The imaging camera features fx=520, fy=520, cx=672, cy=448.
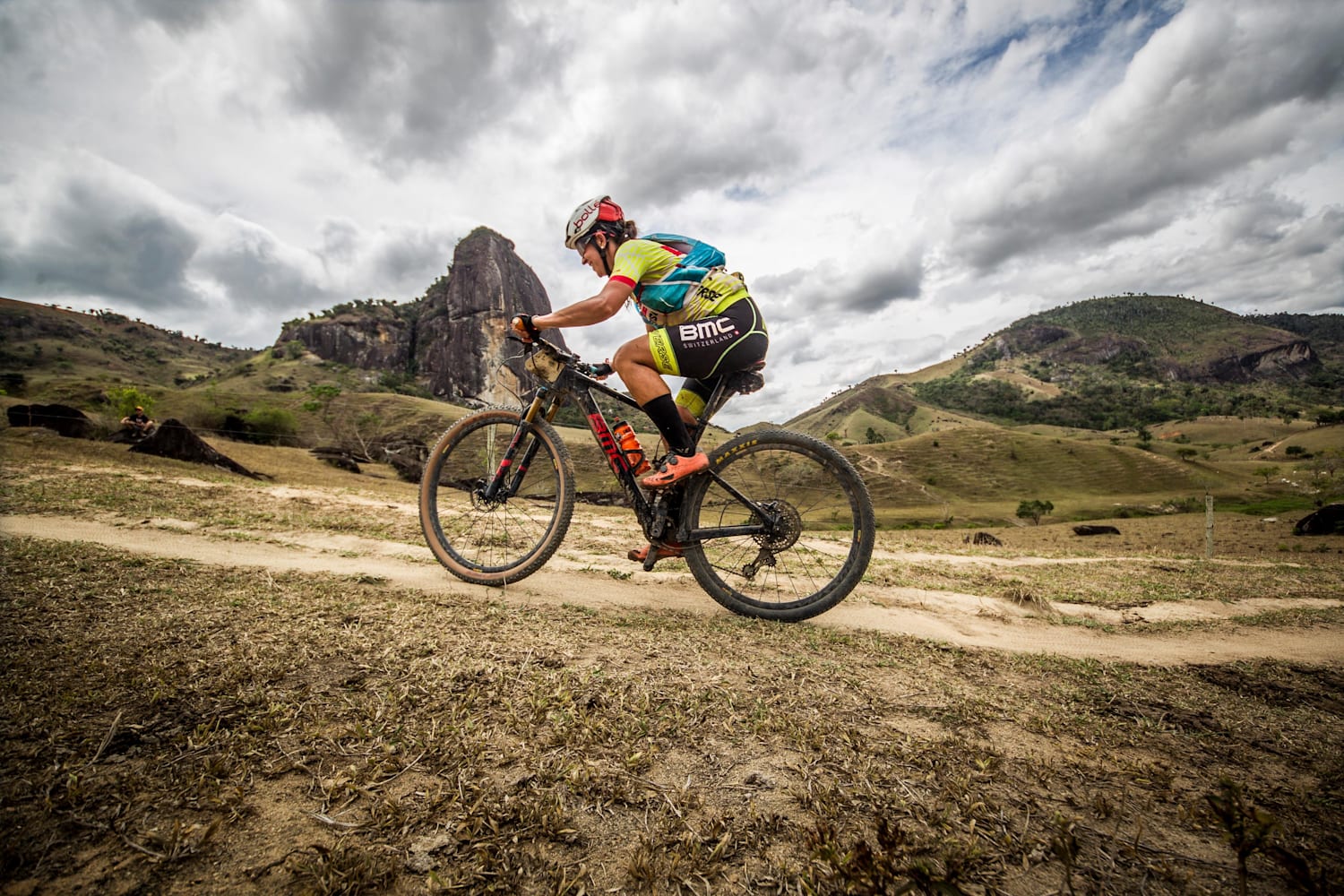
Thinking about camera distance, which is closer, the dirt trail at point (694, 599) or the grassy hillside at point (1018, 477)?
the dirt trail at point (694, 599)

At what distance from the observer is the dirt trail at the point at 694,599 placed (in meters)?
3.85

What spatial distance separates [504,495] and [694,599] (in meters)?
1.94

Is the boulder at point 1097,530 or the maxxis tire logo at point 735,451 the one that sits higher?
the maxxis tire logo at point 735,451

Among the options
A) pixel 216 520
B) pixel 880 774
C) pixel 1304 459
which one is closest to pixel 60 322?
pixel 216 520

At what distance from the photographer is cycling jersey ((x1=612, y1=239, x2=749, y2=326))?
400 centimetres

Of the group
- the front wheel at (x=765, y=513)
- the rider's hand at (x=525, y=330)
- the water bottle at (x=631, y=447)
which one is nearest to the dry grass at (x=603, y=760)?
the front wheel at (x=765, y=513)

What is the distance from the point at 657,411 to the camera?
411 centimetres

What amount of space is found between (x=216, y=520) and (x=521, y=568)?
4946mm

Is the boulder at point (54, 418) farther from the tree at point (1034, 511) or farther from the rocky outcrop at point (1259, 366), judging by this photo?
the rocky outcrop at point (1259, 366)

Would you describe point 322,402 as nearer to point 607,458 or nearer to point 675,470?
point 607,458

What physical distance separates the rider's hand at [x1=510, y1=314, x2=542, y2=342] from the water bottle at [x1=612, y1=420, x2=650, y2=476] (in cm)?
104

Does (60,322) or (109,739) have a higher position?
(60,322)

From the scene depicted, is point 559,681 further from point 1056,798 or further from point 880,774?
point 1056,798

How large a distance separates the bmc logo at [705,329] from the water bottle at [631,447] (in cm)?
92
